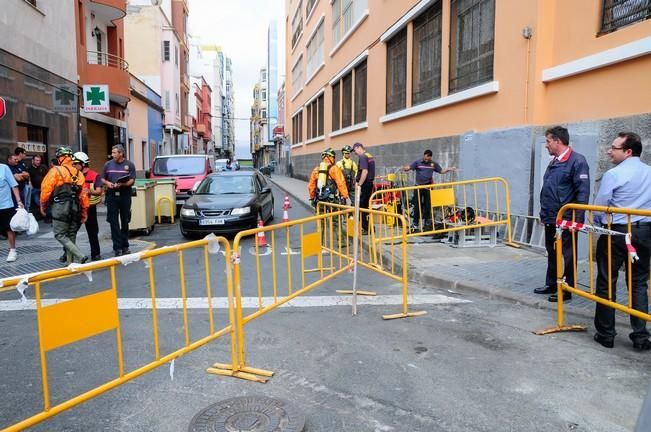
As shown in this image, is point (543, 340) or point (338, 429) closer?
point (338, 429)

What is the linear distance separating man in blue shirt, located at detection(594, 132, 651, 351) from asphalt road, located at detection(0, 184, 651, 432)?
21 cm

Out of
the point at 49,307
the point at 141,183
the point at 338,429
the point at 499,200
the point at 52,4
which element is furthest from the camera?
the point at 52,4

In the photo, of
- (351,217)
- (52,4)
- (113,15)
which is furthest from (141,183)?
(113,15)

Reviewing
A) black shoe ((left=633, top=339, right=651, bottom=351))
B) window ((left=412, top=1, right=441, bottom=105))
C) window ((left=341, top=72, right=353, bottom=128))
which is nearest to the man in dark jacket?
black shoe ((left=633, top=339, right=651, bottom=351))

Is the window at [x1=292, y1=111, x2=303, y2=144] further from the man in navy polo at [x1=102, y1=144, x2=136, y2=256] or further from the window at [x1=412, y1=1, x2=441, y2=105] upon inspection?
the man in navy polo at [x1=102, y1=144, x2=136, y2=256]

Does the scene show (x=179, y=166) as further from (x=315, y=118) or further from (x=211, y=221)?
(x=315, y=118)

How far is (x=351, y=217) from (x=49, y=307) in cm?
476

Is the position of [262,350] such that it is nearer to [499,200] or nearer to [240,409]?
[240,409]

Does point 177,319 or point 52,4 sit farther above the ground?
point 52,4

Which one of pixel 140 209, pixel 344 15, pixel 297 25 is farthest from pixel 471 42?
pixel 297 25

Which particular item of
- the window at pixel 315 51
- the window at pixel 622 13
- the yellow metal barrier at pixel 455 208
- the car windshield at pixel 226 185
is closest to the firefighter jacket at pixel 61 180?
the car windshield at pixel 226 185

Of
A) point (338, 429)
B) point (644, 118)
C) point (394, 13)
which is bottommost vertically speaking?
point (338, 429)

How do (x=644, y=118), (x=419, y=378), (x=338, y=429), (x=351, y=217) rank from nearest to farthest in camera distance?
(x=338, y=429), (x=419, y=378), (x=644, y=118), (x=351, y=217)

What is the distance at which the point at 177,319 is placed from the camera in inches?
210
